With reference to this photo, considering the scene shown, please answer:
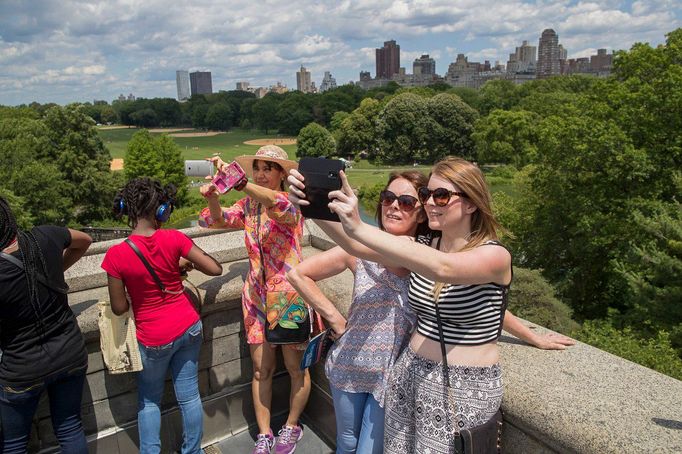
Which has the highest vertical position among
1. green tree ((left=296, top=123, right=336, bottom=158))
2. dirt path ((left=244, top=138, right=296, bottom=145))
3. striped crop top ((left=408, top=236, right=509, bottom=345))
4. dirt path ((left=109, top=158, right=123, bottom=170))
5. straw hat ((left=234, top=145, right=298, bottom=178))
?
straw hat ((left=234, top=145, right=298, bottom=178))

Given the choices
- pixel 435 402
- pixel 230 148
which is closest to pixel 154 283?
pixel 435 402

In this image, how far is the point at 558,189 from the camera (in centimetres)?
2353

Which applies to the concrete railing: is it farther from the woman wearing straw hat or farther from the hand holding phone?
the hand holding phone

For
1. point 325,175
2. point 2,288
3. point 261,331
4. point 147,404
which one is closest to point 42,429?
point 147,404

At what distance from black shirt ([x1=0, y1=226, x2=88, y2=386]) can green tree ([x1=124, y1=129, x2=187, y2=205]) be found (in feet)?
153

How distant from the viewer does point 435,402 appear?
223 centimetres

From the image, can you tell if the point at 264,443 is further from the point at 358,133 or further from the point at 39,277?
the point at 358,133

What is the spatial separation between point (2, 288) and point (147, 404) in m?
1.13

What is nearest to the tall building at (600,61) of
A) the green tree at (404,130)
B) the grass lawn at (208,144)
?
the grass lawn at (208,144)

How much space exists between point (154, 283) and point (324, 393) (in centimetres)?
152

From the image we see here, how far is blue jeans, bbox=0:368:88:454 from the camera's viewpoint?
2783 millimetres

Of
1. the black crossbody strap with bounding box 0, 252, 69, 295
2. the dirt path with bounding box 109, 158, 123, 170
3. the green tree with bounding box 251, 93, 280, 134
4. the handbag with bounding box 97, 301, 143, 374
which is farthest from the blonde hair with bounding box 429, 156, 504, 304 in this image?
the green tree with bounding box 251, 93, 280, 134

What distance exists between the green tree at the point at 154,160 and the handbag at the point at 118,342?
46.5m

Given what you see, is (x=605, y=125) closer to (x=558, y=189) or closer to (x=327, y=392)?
(x=558, y=189)
